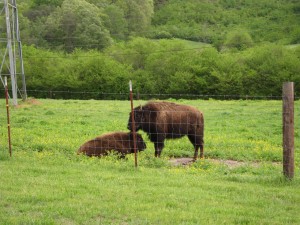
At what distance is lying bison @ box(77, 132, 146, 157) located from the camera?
13029 millimetres

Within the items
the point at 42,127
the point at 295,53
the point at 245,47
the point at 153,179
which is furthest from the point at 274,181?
the point at 245,47

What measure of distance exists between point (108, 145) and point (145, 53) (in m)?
62.6

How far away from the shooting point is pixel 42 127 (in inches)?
758

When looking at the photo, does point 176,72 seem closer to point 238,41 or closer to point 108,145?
point 238,41

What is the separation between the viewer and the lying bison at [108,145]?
13.0m

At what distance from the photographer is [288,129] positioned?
9.10m

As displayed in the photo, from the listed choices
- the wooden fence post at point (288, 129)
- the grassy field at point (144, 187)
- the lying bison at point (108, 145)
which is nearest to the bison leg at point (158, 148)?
the grassy field at point (144, 187)

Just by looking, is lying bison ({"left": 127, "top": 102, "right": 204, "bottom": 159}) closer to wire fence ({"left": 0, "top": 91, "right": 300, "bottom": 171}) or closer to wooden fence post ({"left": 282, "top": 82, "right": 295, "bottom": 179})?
wire fence ({"left": 0, "top": 91, "right": 300, "bottom": 171})

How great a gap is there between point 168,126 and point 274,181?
5.12 meters

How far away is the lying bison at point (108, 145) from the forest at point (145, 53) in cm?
3089

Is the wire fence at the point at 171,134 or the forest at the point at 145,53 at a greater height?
the forest at the point at 145,53

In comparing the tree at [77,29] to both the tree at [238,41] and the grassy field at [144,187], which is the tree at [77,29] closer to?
the tree at [238,41]

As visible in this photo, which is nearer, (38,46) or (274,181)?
(274,181)

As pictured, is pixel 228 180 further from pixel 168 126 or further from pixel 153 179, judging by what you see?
pixel 168 126
